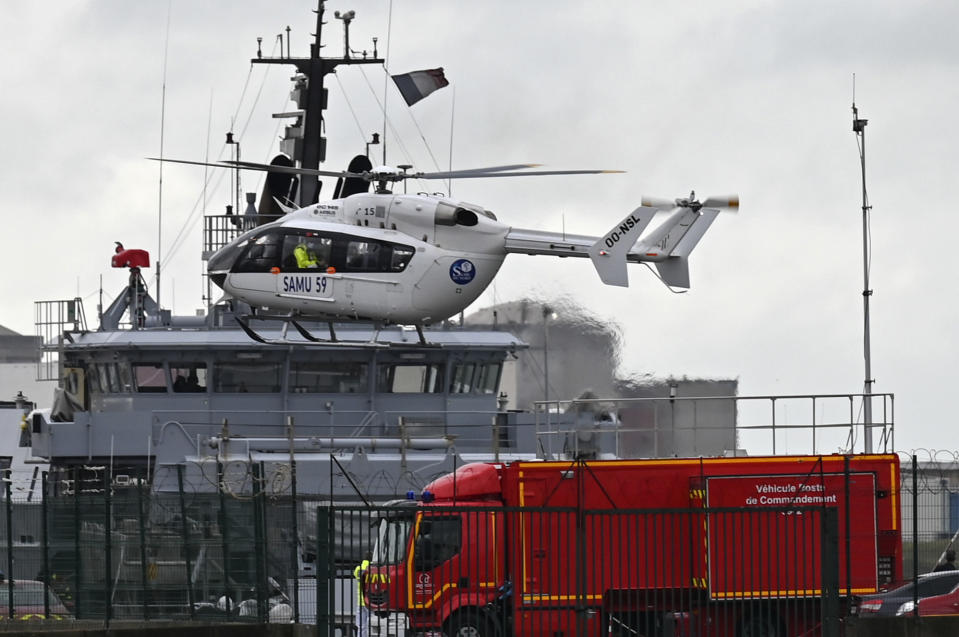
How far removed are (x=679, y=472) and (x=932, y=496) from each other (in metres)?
4.26

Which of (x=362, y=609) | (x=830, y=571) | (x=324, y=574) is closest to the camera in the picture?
(x=830, y=571)

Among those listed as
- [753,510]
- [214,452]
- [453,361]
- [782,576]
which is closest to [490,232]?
[453,361]

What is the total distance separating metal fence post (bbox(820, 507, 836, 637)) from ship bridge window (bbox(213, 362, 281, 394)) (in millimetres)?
19333

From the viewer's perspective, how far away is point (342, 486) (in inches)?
1307

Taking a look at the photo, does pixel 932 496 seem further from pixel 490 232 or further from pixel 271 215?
pixel 271 215

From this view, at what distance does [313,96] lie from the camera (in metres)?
38.3

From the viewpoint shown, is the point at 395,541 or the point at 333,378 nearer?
the point at 395,541

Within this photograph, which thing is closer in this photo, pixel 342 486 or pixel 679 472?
pixel 679 472

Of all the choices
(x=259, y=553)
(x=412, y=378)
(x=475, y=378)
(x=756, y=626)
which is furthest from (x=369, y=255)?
(x=756, y=626)

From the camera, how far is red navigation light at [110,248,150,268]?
3762 cm

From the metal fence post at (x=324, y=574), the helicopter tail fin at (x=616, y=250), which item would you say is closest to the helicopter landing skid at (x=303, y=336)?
the helicopter tail fin at (x=616, y=250)

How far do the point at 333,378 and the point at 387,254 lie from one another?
3.77m

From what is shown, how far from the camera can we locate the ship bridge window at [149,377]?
35.5 meters

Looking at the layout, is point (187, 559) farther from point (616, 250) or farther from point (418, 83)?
point (418, 83)
